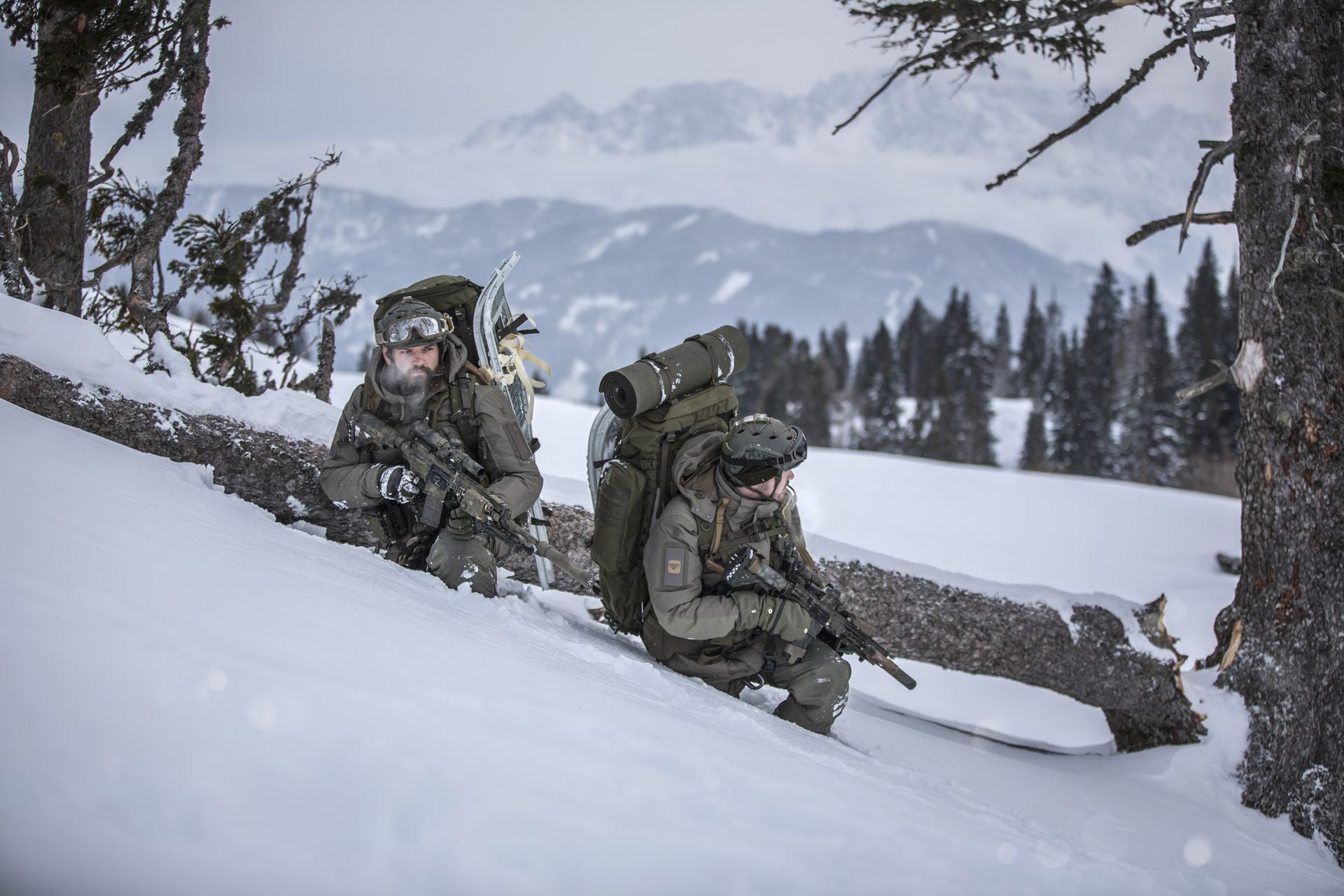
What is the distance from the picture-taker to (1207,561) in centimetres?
1379

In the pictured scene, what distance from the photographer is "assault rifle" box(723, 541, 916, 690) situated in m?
4.57

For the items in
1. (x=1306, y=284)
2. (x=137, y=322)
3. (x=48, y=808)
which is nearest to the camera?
(x=48, y=808)

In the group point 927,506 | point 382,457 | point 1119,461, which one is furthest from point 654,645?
point 1119,461

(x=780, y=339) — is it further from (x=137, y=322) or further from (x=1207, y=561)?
(x=137, y=322)

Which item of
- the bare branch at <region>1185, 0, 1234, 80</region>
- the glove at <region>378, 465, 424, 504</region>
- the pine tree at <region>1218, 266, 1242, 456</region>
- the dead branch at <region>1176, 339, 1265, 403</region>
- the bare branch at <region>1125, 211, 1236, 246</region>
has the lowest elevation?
the glove at <region>378, 465, 424, 504</region>

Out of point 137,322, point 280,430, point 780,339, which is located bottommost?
point 280,430

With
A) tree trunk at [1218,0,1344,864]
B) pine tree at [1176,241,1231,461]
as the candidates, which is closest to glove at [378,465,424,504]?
tree trunk at [1218,0,1344,864]

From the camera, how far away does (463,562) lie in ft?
16.0

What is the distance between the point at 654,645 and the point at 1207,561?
12.6m

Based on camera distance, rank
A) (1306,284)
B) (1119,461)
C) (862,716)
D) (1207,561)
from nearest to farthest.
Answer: (1306,284), (862,716), (1207,561), (1119,461)

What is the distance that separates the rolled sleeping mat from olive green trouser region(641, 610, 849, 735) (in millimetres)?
1200

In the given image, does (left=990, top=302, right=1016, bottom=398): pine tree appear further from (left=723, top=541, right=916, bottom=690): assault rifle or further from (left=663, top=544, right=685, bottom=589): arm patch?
(left=663, top=544, right=685, bottom=589): arm patch

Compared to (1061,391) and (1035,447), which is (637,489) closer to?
(1035,447)

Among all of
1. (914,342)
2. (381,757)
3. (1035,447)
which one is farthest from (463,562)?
(914,342)
